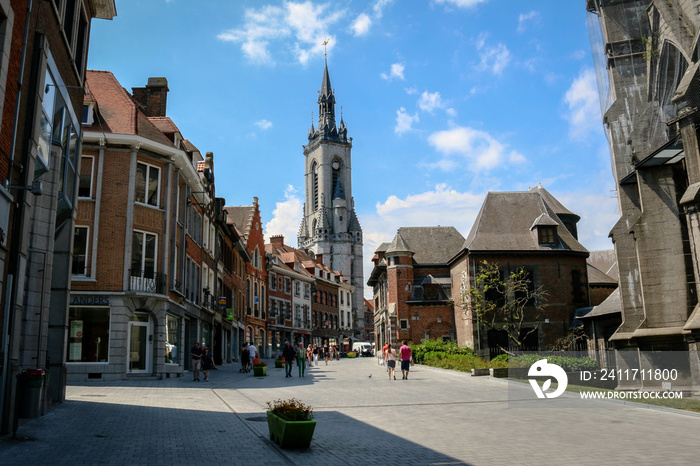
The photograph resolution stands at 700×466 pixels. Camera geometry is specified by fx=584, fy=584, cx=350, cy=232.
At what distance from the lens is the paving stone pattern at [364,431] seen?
8102 millimetres

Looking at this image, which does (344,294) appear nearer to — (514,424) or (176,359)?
(176,359)

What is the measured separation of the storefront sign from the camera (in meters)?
21.8

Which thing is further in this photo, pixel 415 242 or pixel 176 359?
pixel 415 242

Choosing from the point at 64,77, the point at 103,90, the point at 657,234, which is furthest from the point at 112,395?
the point at 657,234

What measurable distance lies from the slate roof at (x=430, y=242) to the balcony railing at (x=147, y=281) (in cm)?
2900

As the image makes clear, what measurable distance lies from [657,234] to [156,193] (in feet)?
63.4

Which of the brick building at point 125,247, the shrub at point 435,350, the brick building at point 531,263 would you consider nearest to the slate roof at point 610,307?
the shrub at point 435,350

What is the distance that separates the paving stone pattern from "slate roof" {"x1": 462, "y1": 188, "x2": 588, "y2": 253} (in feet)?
85.5

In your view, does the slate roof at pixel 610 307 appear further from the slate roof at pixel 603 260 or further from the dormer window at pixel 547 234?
the slate roof at pixel 603 260

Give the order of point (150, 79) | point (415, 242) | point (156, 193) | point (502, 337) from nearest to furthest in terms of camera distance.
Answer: point (156, 193) → point (150, 79) → point (502, 337) → point (415, 242)

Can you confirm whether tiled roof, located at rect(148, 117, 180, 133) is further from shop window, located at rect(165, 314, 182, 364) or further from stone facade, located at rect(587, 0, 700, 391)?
stone facade, located at rect(587, 0, 700, 391)

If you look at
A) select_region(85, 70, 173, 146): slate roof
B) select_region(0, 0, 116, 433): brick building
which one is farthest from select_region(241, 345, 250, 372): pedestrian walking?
select_region(0, 0, 116, 433): brick building

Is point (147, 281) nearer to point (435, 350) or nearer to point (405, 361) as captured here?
point (405, 361)

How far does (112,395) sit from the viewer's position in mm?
15914
